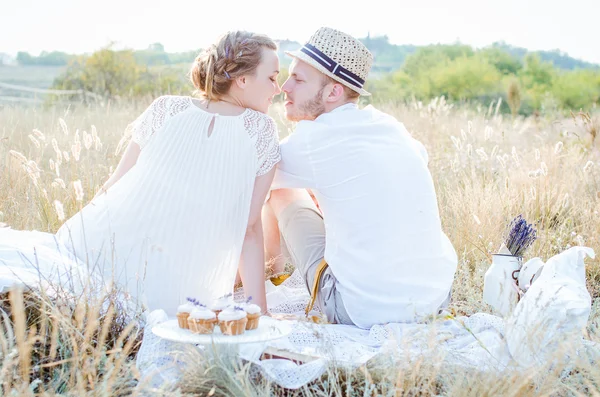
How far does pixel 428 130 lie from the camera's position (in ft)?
29.9

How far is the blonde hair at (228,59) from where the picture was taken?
364 cm

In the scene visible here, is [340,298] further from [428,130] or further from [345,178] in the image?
[428,130]

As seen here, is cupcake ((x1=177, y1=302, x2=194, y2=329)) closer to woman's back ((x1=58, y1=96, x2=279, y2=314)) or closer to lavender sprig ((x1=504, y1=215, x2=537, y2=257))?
woman's back ((x1=58, y1=96, x2=279, y2=314))

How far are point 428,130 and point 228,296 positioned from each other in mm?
6527

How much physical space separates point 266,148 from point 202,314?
1116 mm

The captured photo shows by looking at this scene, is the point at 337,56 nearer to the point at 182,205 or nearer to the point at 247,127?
the point at 247,127

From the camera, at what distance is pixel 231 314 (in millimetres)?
2750

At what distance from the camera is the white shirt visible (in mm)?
3510

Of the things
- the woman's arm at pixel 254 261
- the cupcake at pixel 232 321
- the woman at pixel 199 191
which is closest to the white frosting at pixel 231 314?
the cupcake at pixel 232 321

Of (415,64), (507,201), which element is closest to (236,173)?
(507,201)

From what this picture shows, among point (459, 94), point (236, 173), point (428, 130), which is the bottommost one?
point (459, 94)

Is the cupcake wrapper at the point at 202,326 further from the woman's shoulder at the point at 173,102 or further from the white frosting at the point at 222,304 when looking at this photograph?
the woman's shoulder at the point at 173,102

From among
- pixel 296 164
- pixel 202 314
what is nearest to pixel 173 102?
pixel 296 164

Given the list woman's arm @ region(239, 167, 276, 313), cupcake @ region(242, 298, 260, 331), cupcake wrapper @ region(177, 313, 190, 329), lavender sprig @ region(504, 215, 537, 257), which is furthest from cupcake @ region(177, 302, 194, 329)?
lavender sprig @ region(504, 215, 537, 257)
